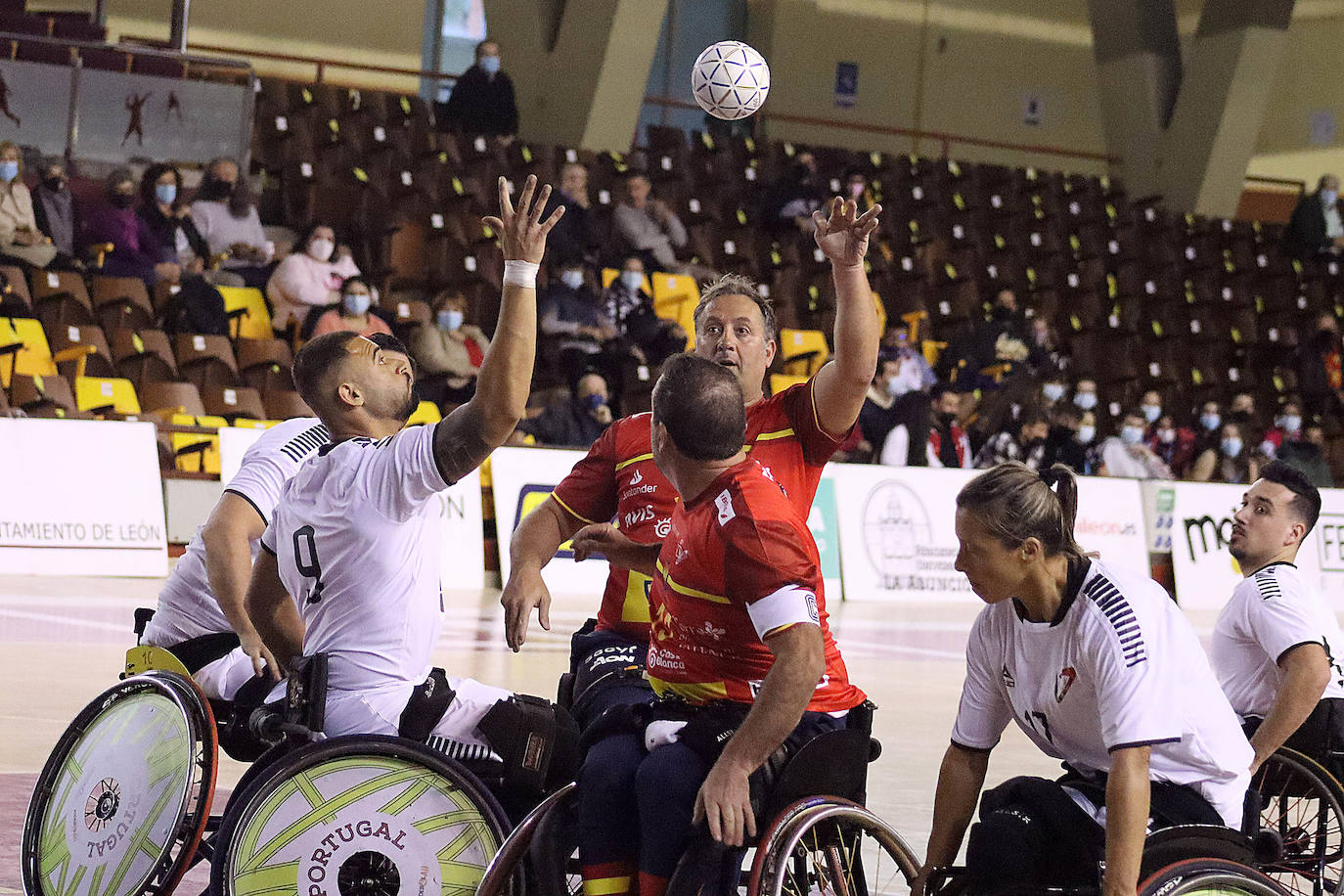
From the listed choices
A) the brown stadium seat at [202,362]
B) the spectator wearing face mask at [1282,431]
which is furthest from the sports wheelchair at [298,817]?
the spectator wearing face mask at [1282,431]

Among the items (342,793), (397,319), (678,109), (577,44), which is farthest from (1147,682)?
(678,109)

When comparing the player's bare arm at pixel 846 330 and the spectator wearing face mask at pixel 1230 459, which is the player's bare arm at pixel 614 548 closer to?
the player's bare arm at pixel 846 330

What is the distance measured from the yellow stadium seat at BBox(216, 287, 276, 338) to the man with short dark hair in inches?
412

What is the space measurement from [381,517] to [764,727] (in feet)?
3.48

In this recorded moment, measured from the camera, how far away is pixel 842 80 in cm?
2533

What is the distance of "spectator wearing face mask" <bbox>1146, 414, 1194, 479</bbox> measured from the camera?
1773 centimetres

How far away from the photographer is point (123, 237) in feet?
44.7

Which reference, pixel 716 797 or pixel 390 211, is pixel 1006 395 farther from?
pixel 716 797

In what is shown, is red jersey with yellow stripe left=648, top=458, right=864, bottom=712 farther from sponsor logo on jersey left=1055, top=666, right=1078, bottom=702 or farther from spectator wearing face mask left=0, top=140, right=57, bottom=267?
spectator wearing face mask left=0, top=140, right=57, bottom=267

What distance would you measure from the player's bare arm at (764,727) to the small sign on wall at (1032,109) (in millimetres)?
24684

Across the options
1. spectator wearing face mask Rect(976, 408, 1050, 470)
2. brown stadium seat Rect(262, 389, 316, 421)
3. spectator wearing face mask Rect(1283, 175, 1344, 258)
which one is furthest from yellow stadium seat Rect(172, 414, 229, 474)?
spectator wearing face mask Rect(1283, 175, 1344, 258)

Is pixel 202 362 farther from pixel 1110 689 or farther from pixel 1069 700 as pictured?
pixel 1110 689

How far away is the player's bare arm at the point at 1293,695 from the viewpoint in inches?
164

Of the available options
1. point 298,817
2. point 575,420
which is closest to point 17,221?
point 575,420
